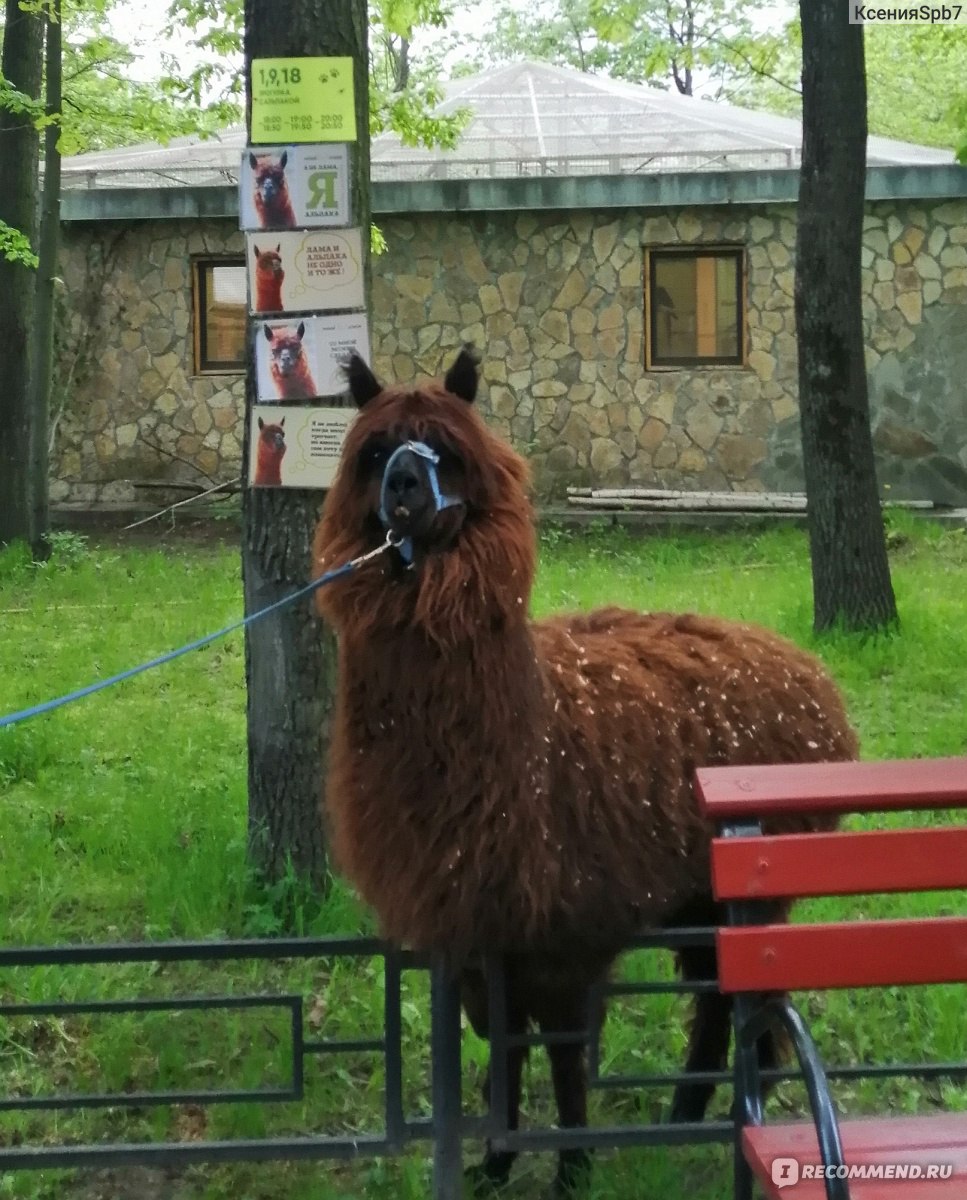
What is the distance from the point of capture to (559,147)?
16.4 m

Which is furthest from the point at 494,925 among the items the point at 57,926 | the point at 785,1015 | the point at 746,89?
the point at 746,89

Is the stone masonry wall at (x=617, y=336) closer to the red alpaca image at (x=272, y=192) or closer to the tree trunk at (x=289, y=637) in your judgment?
the tree trunk at (x=289, y=637)

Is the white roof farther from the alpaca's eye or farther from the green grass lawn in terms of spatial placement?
the alpaca's eye

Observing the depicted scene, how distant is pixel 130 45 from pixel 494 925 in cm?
1515

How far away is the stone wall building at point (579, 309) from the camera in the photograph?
15.0 metres

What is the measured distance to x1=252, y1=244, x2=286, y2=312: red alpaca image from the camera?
4457mm

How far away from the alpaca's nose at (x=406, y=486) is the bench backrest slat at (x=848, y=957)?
1104mm

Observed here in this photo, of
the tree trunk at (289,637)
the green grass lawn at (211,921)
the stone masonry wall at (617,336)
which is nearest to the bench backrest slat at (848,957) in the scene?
the green grass lawn at (211,921)

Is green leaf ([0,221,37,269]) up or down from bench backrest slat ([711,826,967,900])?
up

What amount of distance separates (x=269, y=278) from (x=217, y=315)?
39.2 feet

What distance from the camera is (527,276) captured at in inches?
605

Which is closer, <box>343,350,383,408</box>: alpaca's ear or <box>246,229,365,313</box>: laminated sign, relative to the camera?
<box>343,350,383,408</box>: alpaca's ear

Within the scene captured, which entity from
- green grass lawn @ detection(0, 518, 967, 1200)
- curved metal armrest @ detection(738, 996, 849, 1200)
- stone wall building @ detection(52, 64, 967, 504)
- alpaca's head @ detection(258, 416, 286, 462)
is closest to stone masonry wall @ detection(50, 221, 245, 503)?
stone wall building @ detection(52, 64, 967, 504)

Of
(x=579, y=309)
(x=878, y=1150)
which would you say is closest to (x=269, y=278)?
(x=878, y=1150)
